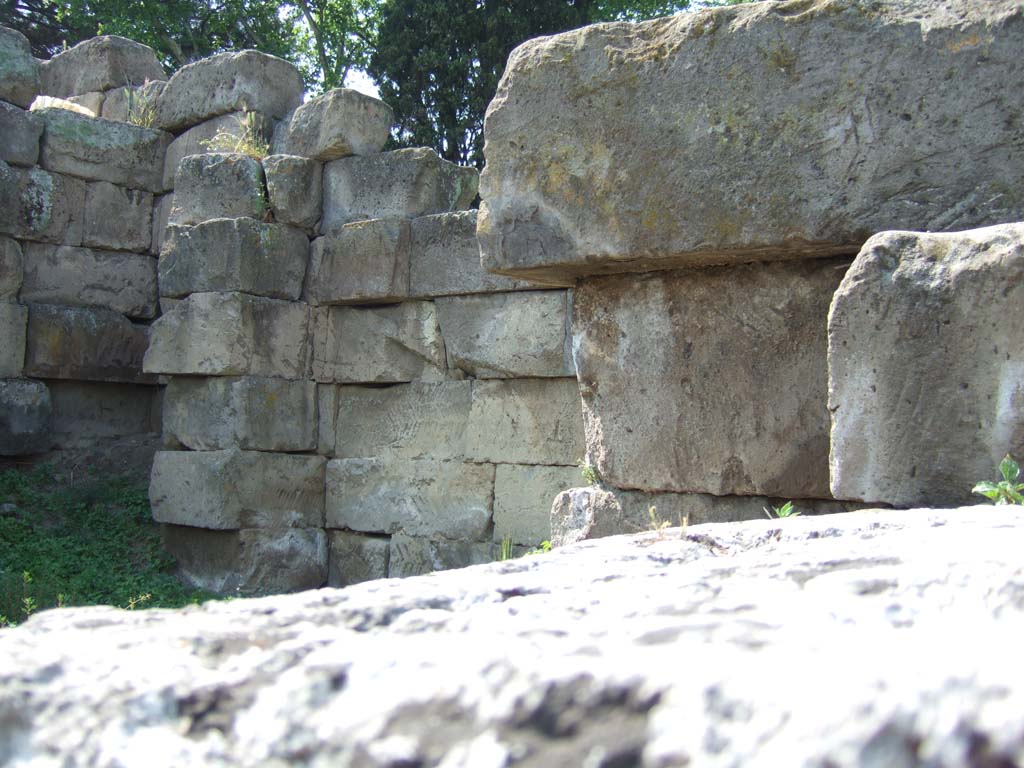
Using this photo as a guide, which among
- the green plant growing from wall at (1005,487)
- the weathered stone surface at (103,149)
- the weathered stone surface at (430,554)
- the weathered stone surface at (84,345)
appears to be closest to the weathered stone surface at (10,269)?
the weathered stone surface at (84,345)

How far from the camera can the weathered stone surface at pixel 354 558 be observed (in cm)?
689

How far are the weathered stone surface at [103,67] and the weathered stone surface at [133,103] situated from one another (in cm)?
21

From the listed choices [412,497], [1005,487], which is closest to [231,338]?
[412,497]

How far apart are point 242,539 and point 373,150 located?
2636 mm

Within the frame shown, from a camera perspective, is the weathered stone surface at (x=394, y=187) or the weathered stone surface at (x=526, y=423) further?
the weathered stone surface at (x=394, y=187)

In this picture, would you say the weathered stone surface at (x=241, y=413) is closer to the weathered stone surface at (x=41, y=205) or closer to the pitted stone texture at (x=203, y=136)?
the pitted stone texture at (x=203, y=136)

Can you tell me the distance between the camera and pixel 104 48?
9.27m

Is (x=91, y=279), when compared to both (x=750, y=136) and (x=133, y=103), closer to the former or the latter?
(x=133, y=103)

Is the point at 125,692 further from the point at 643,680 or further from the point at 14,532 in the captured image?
the point at 14,532

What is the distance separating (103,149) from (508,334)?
390 cm

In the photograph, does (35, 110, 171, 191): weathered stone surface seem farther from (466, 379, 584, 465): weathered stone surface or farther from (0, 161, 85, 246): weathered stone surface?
(466, 379, 584, 465): weathered stone surface

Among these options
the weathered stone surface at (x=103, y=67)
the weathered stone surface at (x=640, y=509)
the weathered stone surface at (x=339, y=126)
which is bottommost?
the weathered stone surface at (x=640, y=509)

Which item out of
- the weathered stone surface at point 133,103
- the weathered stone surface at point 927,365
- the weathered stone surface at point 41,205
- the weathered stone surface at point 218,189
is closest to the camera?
the weathered stone surface at point 927,365

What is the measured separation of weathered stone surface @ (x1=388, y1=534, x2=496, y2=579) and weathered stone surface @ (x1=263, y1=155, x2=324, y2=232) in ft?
7.07
